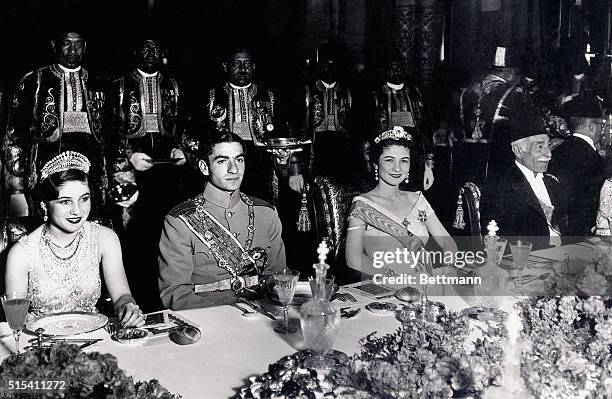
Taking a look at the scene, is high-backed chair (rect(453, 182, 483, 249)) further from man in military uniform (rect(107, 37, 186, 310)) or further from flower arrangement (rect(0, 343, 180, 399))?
flower arrangement (rect(0, 343, 180, 399))

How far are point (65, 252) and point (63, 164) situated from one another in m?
0.34

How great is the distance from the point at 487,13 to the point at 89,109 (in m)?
3.99

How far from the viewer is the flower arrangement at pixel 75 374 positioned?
4.83 feet

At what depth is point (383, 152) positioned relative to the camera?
334 cm

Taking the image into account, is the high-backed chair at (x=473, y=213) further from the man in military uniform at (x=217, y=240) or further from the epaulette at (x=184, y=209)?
the epaulette at (x=184, y=209)

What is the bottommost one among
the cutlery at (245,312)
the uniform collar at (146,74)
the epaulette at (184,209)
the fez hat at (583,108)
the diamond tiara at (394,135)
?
the cutlery at (245,312)

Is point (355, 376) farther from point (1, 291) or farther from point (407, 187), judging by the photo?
point (407, 187)

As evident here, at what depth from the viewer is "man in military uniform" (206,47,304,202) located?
485 centimetres

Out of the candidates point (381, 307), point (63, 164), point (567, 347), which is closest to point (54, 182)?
point (63, 164)

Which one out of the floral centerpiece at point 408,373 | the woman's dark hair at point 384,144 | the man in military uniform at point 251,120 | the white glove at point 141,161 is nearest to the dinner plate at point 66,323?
the floral centerpiece at point 408,373

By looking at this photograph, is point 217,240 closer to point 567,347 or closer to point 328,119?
point 567,347

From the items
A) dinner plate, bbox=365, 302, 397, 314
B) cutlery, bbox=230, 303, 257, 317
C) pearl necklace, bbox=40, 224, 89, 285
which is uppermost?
pearl necklace, bbox=40, 224, 89, 285

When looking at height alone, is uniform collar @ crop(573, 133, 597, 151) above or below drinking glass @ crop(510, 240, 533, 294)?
above

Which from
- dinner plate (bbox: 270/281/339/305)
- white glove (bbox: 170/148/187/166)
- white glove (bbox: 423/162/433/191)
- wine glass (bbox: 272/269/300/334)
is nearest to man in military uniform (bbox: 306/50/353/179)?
white glove (bbox: 423/162/433/191)
